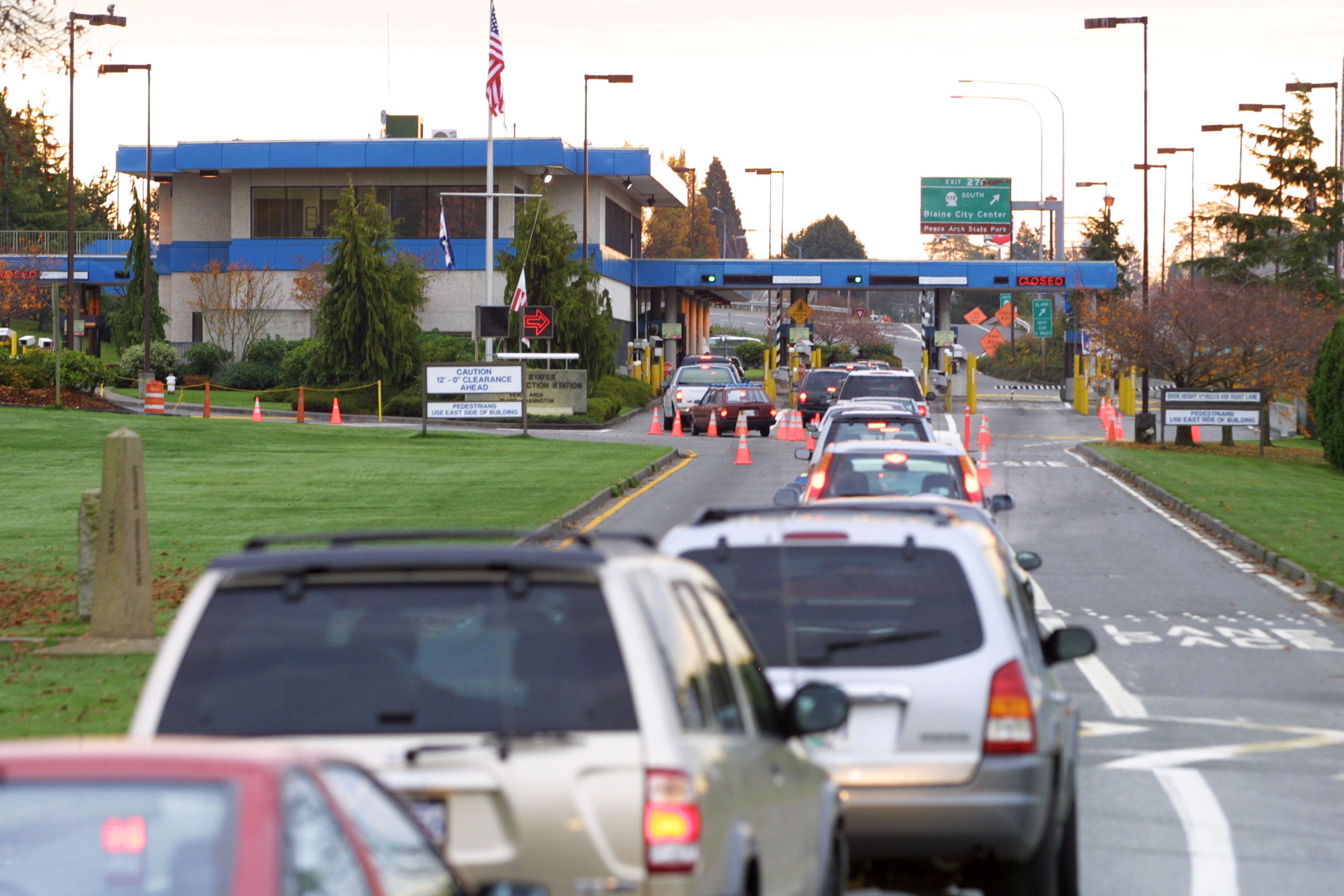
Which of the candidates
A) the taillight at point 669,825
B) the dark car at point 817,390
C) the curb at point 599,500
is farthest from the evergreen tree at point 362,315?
the taillight at point 669,825

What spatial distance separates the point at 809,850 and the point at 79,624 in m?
11.2

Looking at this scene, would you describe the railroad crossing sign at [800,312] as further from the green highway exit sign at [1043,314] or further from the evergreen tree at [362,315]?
the evergreen tree at [362,315]

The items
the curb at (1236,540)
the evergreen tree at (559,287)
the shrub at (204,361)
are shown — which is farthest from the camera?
the shrub at (204,361)

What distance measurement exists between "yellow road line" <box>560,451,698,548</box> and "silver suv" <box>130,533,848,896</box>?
1450 cm

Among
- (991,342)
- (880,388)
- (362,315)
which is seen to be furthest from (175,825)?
(991,342)

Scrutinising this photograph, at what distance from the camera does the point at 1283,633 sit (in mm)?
16672

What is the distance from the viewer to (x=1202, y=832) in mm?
9039

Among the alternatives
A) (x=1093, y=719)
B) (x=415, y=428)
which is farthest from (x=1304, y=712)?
(x=415, y=428)

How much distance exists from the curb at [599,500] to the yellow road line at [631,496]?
0.41 ft

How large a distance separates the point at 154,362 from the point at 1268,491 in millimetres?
48783

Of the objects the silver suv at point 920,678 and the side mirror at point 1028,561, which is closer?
the silver suv at point 920,678

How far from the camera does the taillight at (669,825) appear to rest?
438cm

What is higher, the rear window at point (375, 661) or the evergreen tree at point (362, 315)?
the evergreen tree at point (362, 315)

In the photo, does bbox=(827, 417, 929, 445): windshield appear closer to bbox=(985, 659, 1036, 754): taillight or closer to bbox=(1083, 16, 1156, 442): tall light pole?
bbox=(985, 659, 1036, 754): taillight
